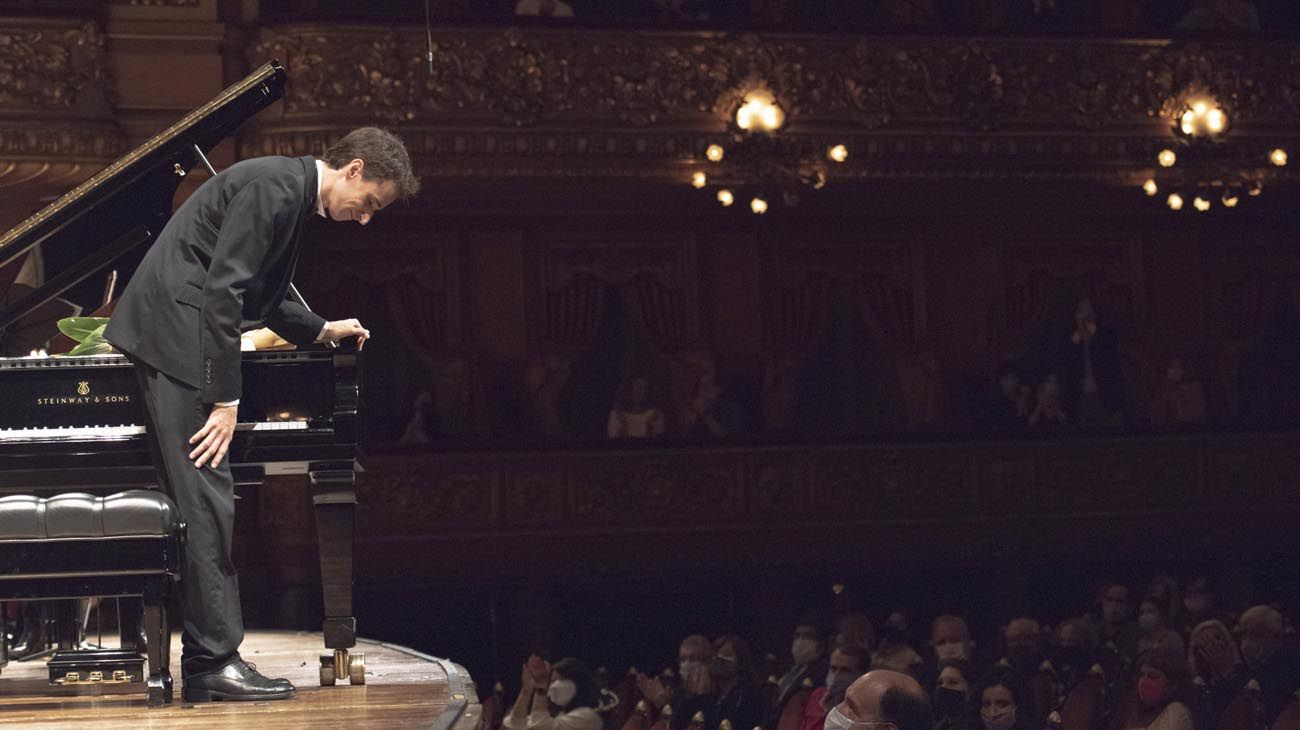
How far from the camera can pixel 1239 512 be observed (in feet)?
44.6

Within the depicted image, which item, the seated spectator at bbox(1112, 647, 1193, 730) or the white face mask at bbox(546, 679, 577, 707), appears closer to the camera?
the seated spectator at bbox(1112, 647, 1193, 730)

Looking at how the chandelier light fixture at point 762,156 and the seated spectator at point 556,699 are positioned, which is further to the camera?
the chandelier light fixture at point 762,156

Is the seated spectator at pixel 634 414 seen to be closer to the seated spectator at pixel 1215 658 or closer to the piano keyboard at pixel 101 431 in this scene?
the seated spectator at pixel 1215 658

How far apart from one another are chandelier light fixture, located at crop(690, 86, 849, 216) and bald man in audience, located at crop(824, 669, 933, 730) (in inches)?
300

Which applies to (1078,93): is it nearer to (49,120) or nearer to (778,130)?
(778,130)

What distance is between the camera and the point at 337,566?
4.71 metres

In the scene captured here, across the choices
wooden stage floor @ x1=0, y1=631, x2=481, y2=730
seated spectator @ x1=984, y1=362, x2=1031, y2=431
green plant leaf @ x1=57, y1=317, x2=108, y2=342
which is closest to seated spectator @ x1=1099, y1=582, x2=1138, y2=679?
seated spectator @ x1=984, y1=362, x2=1031, y2=431

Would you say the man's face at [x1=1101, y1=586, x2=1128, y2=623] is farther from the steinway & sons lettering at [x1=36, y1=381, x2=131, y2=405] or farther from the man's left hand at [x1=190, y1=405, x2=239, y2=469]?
the man's left hand at [x1=190, y1=405, x2=239, y2=469]

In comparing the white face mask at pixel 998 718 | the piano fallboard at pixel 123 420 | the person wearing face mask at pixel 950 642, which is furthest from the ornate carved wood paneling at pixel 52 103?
the piano fallboard at pixel 123 420

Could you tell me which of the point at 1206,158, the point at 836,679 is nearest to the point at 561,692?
the point at 836,679

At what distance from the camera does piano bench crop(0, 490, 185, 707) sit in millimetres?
4305

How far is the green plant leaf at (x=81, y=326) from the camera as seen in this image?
525 centimetres

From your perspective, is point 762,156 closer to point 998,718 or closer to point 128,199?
point 998,718

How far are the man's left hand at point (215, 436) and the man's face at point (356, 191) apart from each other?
54cm
